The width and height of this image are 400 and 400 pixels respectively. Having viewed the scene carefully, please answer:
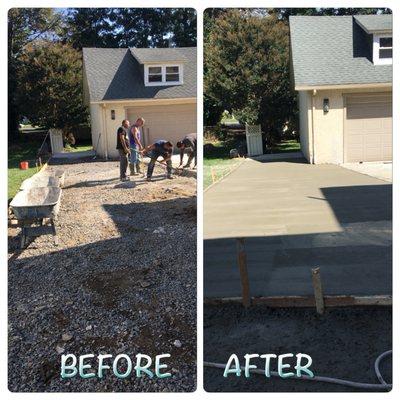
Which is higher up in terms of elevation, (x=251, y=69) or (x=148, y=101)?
(x=251, y=69)

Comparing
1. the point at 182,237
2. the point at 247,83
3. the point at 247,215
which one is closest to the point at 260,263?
the point at 247,215

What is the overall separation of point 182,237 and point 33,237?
0.81m

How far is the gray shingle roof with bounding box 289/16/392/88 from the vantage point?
118 inches

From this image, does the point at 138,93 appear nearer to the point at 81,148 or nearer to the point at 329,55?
the point at 81,148

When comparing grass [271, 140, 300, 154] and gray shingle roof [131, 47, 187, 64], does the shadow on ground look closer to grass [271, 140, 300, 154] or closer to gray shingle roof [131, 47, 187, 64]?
gray shingle roof [131, 47, 187, 64]

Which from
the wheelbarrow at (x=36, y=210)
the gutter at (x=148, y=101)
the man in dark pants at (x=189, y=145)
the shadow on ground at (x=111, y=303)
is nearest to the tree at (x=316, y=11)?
the gutter at (x=148, y=101)

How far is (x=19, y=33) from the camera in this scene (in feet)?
8.07

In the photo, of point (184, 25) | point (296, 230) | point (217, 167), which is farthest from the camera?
point (296, 230)

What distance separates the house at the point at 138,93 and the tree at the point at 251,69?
0.26 meters

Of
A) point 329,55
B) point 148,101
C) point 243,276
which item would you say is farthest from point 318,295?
point 329,55

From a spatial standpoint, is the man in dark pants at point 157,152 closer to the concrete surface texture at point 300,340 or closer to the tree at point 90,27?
the tree at point 90,27

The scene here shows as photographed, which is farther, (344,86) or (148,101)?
(344,86)

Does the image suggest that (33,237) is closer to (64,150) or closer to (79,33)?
(64,150)

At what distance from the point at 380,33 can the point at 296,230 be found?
6.10 ft
